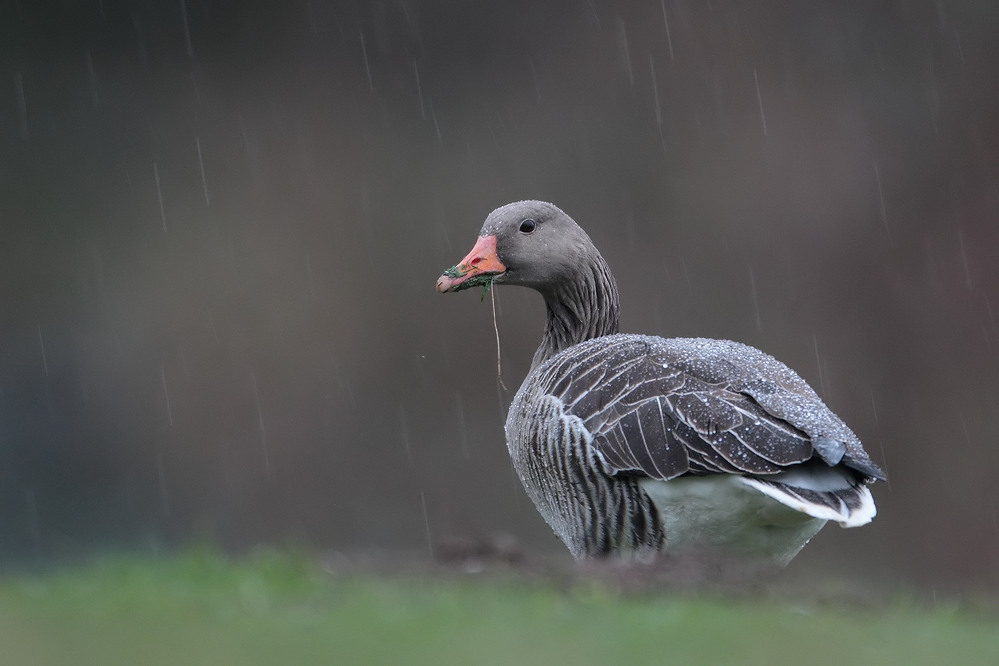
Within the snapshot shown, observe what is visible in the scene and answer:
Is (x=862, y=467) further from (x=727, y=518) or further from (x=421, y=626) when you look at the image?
(x=421, y=626)

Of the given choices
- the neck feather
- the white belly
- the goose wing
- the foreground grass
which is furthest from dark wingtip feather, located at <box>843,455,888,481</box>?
the neck feather

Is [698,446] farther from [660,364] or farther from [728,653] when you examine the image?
[728,653]

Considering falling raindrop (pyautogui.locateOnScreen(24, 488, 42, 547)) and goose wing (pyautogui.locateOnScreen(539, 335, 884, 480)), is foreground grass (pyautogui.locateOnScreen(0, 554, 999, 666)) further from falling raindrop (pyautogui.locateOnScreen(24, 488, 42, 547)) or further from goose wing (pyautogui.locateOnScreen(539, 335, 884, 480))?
falling raindrop (pyautogui.locateOnScreen(24, 488, 42, 547))

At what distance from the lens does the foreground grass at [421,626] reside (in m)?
3.54

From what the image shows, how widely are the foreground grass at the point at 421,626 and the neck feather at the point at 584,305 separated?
332 cm

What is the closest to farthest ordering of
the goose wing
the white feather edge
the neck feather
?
the white feather edge → the goose wing → the neck feather

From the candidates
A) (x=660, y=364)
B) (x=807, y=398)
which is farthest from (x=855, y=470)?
(x=660, y=364)

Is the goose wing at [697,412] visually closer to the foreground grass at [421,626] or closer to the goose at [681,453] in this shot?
the goose at [681,453]

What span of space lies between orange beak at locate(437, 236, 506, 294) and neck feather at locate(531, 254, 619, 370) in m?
0.43

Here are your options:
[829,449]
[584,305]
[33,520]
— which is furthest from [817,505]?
[33,520]

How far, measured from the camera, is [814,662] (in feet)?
12.0

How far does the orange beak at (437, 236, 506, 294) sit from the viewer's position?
7824mm

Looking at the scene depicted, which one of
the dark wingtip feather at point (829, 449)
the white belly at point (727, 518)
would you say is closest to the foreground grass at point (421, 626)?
the dark wingtip feather at point (829, 449)

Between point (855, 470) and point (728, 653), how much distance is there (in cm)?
247
